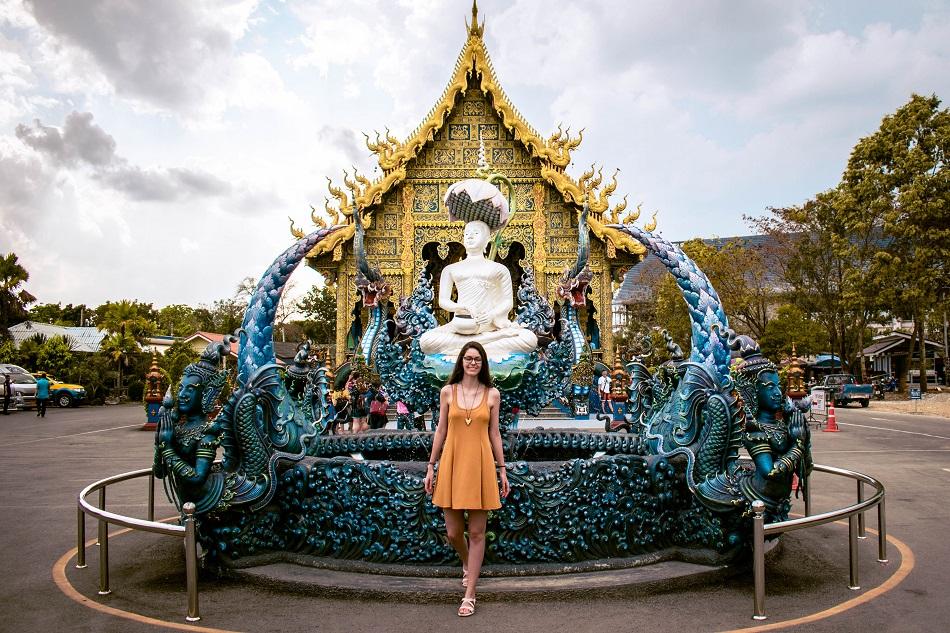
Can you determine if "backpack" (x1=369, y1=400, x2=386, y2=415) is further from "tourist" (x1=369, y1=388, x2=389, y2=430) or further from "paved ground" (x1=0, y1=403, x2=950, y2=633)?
"paved ground" (x1=0, y1=403, x2=950, y2=633)

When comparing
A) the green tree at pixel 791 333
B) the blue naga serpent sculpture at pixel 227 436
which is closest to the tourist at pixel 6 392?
the blue naga serpent sculpture at pixel 227 436

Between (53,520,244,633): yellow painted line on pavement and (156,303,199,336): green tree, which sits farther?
(156,303,199,336): green tree

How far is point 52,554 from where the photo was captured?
673cm

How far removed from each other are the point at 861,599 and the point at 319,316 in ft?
157

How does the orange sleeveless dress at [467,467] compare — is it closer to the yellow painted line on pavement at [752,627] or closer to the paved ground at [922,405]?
the yellow painted line on pavement at [752,627]

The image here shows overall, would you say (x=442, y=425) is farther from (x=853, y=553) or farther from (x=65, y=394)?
(x=65, y=394)

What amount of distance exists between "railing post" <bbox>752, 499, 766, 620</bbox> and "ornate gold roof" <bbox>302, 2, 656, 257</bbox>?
16.7 meters

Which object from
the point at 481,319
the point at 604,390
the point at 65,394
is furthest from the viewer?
the point at 65,394

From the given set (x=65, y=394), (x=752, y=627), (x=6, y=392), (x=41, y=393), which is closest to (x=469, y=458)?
(x=752, y=627)

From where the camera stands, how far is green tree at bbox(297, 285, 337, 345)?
49.4 meters

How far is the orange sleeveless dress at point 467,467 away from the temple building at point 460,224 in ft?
54.2

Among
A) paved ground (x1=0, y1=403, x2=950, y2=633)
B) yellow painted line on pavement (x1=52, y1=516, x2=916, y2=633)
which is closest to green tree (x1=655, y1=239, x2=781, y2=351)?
paved ground (x1=0, y1=403, x2=950, y2=633)

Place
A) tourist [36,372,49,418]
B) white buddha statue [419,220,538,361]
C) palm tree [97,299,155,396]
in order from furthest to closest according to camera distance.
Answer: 1. palm tree [97,299,155,396]
2. tourist [36,372,49,418]
3. white buddha statue [419,220,538,361]

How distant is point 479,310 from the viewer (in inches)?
327
